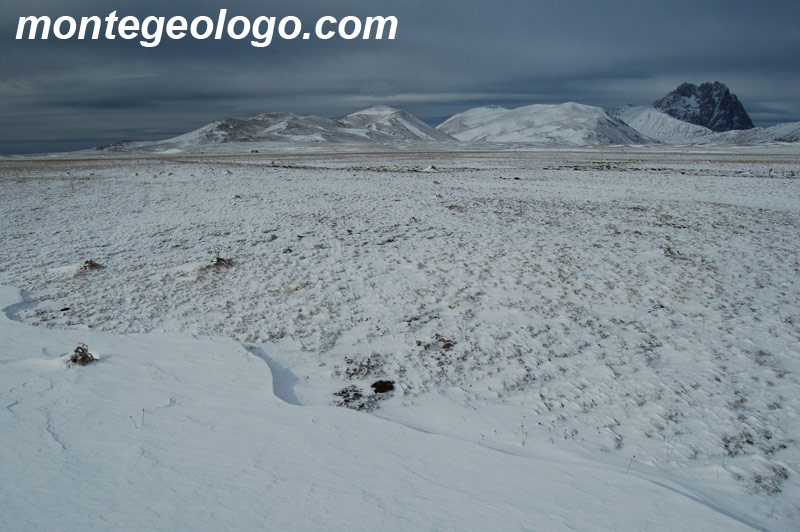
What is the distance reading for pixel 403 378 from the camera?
7297 mm

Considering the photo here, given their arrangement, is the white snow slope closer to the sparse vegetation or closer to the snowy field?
the snowy field

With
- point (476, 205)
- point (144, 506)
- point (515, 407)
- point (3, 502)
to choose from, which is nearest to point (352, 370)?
point (515, 407)

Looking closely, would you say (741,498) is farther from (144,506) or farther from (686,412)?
(144,506)

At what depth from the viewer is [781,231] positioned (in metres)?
15.7

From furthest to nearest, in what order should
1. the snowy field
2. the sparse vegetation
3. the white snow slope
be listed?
the sparse vegetation < the snowy field < the white snow slope

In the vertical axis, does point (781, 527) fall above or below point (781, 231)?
below

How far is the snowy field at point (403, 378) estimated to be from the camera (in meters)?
4.51

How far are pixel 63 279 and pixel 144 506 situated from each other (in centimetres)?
929

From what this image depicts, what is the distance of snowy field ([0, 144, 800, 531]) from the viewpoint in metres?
4.51

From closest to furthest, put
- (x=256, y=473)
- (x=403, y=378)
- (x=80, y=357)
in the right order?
(x=256, y=473) < (x=80, y=357) < (x=403, y=378)

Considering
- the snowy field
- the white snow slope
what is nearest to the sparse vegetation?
the snowy field

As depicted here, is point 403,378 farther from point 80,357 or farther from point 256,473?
point 80,357

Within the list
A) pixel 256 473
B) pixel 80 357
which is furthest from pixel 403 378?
pixel 80 357

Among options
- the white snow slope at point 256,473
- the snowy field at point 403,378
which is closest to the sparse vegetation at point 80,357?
the snowy field at point 403,378
